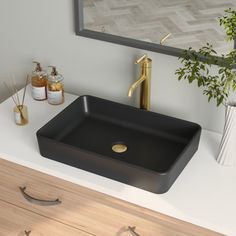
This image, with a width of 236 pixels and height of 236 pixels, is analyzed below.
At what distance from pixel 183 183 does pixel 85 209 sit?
0.34m

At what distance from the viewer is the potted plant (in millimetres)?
1494

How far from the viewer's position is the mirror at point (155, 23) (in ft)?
5.41

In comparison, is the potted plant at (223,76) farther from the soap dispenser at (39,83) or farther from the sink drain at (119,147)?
the soap dispenser at (39,83)

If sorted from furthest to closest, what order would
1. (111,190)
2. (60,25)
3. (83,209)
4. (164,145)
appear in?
(60,25), (164,145), (83,209), (111,190)

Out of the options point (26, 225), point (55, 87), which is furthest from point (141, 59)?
point (26, 225)

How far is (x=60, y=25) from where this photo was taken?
1.93 metres

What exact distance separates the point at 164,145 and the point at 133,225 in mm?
327

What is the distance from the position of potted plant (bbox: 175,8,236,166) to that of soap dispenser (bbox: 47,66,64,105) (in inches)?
19.3

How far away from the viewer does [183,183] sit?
60.9 inches

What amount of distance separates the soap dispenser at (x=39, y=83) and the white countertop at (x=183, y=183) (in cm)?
17

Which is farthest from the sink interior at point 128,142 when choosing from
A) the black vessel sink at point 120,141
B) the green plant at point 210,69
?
the green plant at point 210,69

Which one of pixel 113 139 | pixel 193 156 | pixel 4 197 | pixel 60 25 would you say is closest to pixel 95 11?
pixel 60 25

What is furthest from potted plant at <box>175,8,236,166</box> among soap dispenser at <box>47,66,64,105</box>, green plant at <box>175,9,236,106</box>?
soap dispenser at <box>47,66,64,105</box>

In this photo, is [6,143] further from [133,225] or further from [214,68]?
[214,68]
